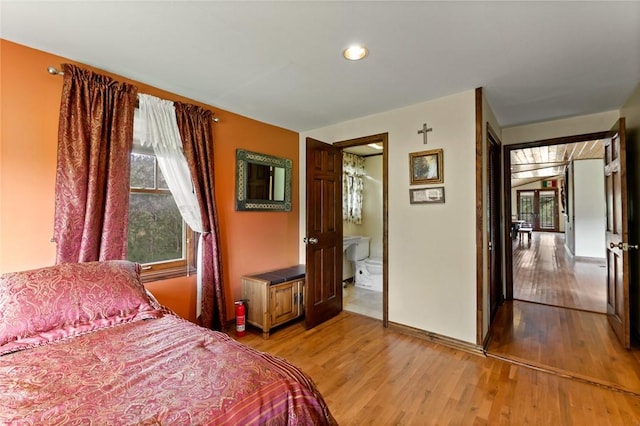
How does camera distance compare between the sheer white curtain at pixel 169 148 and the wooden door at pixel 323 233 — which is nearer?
the sheer white curtain at pixel 169 148

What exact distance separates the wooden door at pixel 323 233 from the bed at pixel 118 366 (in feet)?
5.59

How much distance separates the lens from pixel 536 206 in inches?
535

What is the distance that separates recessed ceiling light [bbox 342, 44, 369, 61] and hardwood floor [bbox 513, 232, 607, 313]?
13.3 feet

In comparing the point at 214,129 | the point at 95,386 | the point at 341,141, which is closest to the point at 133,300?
the point at 95,386

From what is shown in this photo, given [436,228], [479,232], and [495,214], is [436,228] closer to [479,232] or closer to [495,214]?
[479,232]

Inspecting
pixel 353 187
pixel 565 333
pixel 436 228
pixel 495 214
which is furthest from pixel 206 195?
pixel 565 333

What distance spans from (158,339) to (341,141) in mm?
2921

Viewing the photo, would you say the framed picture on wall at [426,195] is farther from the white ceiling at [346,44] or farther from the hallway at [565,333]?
the hallway at [565,333]

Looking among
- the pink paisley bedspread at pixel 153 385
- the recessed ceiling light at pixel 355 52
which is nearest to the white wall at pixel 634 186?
the recessed ceiling light at pixel 355 52

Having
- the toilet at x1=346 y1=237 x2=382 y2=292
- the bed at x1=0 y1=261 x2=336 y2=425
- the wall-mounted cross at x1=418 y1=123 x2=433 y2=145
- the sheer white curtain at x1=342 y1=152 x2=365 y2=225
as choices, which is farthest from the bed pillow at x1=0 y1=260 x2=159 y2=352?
the sheer white curtain at x1=342 y1=152 x2=365 y2=225

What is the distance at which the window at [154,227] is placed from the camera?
8.45 ft

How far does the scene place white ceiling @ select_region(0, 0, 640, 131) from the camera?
64.6 inches

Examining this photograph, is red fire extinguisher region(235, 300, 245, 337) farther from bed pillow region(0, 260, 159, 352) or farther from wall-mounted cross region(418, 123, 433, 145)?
wall-mounted cross region(418, 123, 433, 145)

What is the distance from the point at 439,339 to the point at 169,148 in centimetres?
316
